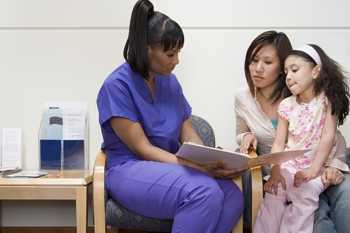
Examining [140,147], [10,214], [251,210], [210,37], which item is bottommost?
[10,214]

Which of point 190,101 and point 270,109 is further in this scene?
point 190,101

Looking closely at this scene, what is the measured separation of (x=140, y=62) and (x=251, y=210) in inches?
31.0

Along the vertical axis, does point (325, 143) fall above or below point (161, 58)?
below

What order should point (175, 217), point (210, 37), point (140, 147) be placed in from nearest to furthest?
1. point (175, 217)
2. point (140, 147)
3. point (210, 37)

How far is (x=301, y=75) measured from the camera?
6.40 feet

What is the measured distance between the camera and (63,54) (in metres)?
2.63

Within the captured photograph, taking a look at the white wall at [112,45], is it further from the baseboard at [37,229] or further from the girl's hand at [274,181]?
the girl's hand at [274,181]

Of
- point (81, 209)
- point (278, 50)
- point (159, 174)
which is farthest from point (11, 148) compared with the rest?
point (278, 50)

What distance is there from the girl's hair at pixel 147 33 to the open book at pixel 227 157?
0.45 metres

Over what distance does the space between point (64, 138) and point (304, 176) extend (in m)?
1.38

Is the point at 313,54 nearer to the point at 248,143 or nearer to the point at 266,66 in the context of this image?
the point at 266,66

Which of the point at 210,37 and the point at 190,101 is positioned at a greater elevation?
the point at 210,37

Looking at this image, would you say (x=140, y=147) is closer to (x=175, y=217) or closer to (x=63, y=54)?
(x=175, y=217)

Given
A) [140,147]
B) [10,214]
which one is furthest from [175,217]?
[10,214]
